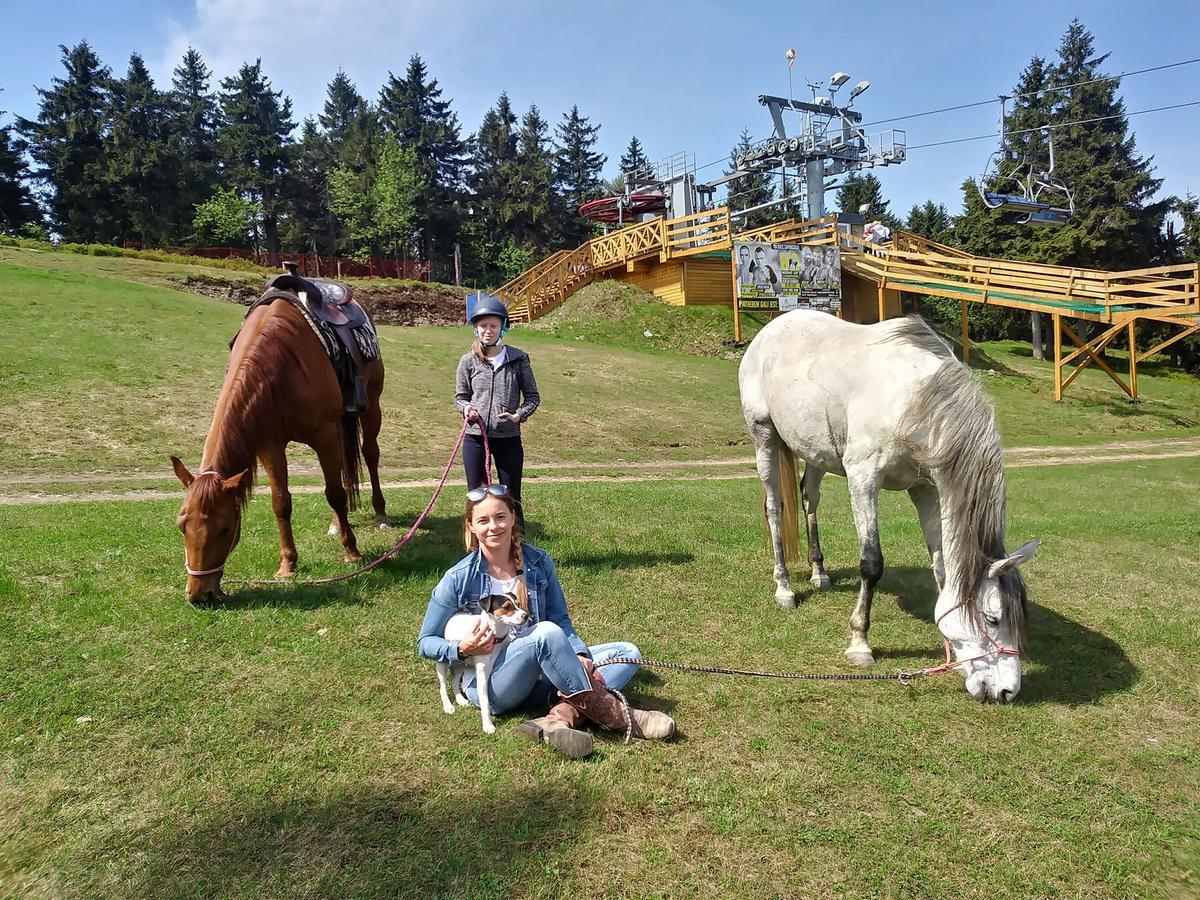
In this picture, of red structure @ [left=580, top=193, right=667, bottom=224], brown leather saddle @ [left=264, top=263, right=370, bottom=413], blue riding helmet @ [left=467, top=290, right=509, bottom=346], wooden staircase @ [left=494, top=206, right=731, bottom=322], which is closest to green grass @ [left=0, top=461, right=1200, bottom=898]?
brown leather saddle @ [left=264, top=263, right=370, bottom=413]

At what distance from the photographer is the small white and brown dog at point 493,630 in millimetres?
3579

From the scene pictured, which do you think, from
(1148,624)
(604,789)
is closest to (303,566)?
(604,789)

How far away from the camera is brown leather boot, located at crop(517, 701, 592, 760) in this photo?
3.30m

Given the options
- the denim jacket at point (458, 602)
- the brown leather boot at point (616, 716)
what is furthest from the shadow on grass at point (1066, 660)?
the denim jacket at point (458, 602)

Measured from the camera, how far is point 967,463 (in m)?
4.23

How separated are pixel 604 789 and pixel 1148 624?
462 cm

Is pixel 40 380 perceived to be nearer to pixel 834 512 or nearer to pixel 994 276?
pixel 834 512

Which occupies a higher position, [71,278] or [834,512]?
[71,278]

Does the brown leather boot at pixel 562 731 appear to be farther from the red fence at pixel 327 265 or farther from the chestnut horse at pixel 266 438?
the red fence at pixel 327 265

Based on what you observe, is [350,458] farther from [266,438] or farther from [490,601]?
[490,601]

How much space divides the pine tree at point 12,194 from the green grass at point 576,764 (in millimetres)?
57785

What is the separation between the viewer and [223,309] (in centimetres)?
2355

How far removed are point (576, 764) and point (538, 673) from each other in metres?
0.49

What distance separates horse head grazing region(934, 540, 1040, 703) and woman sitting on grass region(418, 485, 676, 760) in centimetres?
181
